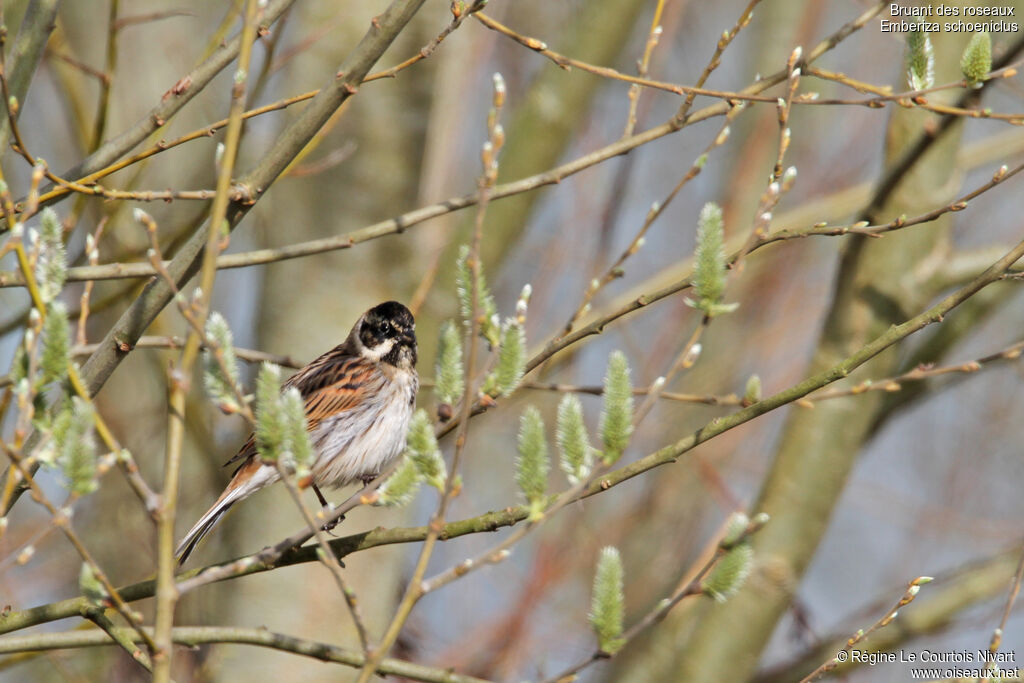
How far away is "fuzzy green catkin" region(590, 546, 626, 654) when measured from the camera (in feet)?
6.80

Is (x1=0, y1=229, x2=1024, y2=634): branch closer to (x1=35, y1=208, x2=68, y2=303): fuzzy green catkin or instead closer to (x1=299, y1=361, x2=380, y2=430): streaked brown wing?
(x1=35, y1=208, x2=68, y2=303): fuzzy green catkin

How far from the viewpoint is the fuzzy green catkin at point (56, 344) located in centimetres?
196

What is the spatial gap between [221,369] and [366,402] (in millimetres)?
3074

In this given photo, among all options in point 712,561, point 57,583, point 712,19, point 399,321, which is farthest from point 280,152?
point 712,19

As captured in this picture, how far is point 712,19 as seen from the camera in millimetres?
11258

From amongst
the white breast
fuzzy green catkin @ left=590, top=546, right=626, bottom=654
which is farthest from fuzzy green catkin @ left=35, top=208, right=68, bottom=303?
the white breast

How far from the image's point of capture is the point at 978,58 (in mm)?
2844

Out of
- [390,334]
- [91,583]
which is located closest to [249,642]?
[91,583]

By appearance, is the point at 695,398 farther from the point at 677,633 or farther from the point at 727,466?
the point at 727,466

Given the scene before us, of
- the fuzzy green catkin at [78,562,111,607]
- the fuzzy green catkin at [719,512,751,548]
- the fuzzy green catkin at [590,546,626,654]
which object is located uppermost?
the fuzzy green catkin at [719,512,751,548]

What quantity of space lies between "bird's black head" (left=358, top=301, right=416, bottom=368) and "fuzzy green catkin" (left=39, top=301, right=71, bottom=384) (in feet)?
9.98

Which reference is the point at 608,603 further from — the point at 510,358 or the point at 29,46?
the point at 29,46

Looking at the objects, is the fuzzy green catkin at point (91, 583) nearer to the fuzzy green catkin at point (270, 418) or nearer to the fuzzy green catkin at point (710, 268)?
the fuzzy green catkin at point (270, 418)

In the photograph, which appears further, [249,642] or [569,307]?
[569,307]
